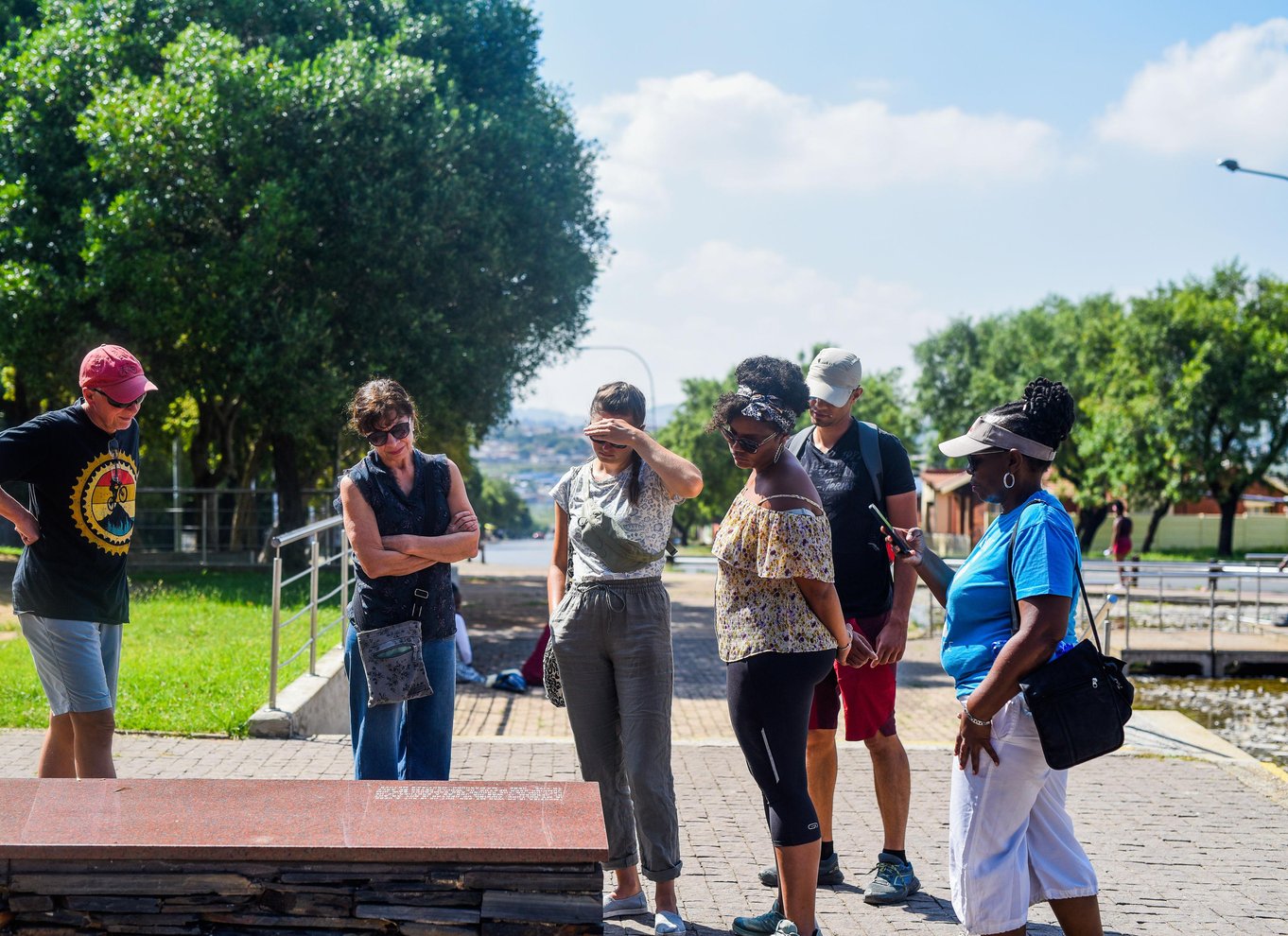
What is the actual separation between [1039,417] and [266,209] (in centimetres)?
1564

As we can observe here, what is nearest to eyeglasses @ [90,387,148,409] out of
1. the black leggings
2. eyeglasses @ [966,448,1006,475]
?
the black leggings

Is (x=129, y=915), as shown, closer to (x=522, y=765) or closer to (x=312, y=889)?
(x=312, y=889)

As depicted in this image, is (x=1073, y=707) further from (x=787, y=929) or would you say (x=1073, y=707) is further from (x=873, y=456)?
(x=873, y=456)

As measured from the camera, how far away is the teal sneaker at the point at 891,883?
4.68 metres

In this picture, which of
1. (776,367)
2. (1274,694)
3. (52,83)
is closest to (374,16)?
(52,83)

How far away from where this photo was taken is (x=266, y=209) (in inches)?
685

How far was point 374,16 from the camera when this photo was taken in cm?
2133

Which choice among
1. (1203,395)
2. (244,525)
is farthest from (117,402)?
(1203,395)

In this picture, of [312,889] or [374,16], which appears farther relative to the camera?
[374,16]

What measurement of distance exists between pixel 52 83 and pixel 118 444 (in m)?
16.8

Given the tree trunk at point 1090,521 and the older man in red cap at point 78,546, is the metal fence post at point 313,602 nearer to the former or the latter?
the older man in red cap at point 78,546

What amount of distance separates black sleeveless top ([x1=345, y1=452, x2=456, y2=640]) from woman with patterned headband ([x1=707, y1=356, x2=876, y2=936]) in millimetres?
1157

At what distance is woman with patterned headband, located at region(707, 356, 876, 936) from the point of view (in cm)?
400

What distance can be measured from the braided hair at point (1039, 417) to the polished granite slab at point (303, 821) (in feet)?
5.47
